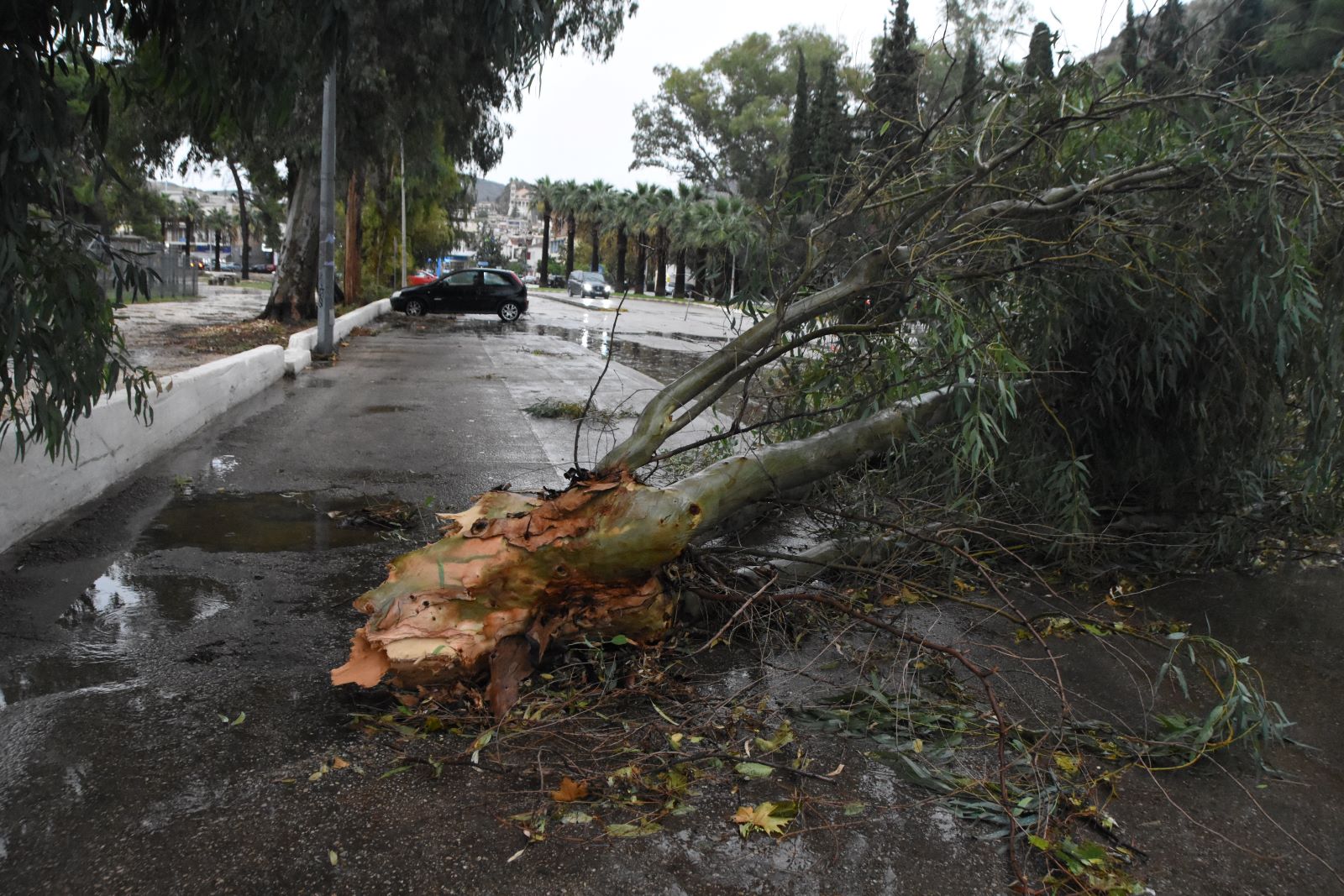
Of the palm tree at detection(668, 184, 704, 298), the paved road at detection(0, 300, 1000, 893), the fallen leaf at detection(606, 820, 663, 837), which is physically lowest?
the fallen leaf at detection(606, 820, 663, 837)

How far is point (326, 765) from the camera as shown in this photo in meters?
3.28

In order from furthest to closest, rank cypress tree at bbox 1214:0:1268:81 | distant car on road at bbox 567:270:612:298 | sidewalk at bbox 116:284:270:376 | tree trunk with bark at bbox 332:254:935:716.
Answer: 1. distant car on road at bbox 567:270:612:298
2. sidewalk at bbox 116:284:270:376
3. cypress tree at bbox 1214:0:1268:81
4. tree trunk with bark at bbox 332:254:935:716

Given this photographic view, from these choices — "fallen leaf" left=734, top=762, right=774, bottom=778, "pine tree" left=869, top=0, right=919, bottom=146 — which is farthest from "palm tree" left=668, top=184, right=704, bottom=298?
Answer: "fallen leaf" left=734, top=762, right=774, bottom=778

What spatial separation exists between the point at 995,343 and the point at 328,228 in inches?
599

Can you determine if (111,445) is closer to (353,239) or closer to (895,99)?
(895,99)

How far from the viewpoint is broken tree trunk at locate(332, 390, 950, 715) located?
3803 mm

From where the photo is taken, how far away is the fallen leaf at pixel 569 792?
312 cm

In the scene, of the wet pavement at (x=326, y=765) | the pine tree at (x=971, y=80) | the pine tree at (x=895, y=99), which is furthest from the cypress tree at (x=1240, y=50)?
the wet pavement at (x=326, y=765)

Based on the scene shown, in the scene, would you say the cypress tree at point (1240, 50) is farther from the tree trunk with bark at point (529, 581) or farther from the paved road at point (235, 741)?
the paved road at point (235, 741)

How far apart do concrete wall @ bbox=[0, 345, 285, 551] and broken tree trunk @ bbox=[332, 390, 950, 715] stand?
2698mm

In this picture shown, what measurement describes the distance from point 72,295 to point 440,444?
5070 mm

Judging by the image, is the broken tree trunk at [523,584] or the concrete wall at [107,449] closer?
the broken tree trunk at [523,584]

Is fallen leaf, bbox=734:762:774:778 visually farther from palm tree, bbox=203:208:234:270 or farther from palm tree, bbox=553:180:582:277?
palm tree, bbox=203:208:234:270

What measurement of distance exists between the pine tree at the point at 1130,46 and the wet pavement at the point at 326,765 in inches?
116
